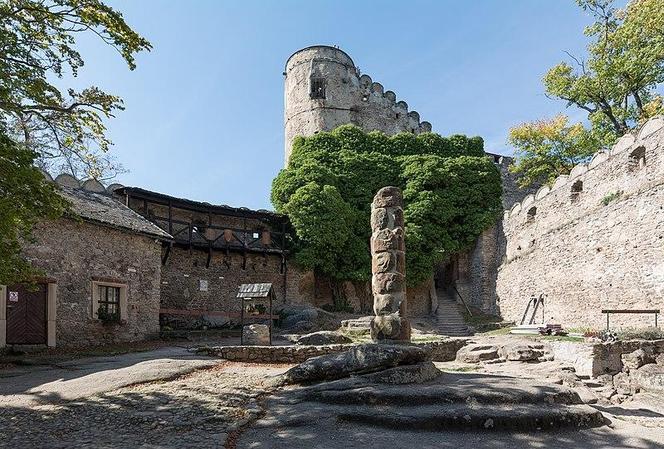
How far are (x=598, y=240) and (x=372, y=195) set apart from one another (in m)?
12.0

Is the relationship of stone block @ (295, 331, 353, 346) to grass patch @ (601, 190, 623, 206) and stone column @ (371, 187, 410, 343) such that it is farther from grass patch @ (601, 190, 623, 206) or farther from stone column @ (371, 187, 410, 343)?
grass patch @ (601, 190, 623, 206)

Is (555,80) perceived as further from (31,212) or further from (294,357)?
(31,212)

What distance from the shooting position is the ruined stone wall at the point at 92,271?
14.5m

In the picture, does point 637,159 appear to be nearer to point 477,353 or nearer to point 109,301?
point 477,353

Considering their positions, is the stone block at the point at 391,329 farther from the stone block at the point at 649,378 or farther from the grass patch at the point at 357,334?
the grass patch at the point at 357,334

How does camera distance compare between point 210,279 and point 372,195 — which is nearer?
point 210,279

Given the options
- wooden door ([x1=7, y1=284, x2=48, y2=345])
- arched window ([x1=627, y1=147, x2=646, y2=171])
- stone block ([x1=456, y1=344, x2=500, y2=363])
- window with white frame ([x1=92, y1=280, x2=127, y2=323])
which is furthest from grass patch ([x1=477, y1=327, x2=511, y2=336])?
wooden door ([x1=7, y1=284, x2=48, y2=345])

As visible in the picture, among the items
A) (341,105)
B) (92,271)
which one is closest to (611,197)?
(92,271)

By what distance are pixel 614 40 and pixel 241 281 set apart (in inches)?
849

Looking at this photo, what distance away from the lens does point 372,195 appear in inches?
1080

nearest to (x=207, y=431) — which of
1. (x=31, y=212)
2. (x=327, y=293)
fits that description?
(x=31, y=212)


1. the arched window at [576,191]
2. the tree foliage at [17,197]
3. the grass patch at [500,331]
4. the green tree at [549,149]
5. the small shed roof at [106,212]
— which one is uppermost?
the green tree at [549,149]

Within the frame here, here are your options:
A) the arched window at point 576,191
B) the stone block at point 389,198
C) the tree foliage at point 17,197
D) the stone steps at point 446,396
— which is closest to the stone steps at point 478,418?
the stone steps at point 446,396

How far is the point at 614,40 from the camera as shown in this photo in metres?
25.3
